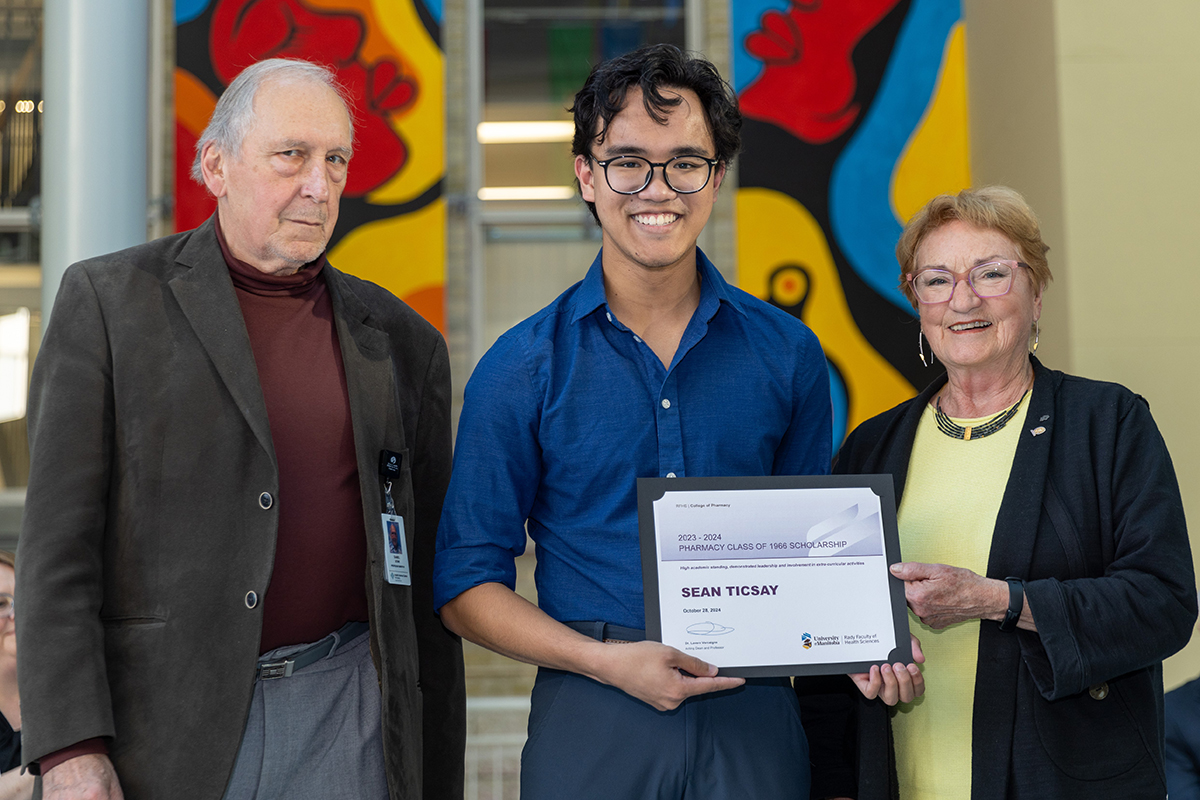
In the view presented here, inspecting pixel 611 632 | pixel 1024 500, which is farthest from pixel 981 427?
pixel 611 632

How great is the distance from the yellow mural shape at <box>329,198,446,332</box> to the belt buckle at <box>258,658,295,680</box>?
11.0 ft

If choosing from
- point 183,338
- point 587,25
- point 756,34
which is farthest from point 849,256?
point 183,338

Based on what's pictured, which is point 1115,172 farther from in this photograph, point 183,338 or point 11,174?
point 11,174

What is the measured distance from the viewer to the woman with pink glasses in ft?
5.65

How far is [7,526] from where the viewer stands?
5090mm

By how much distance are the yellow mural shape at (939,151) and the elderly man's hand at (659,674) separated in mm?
3937

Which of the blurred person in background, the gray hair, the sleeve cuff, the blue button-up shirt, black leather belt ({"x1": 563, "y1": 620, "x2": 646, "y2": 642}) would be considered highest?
the gray hair

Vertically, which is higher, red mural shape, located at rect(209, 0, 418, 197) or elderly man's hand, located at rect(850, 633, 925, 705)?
red mural shape, located at rect(209, 0, 418, 197)

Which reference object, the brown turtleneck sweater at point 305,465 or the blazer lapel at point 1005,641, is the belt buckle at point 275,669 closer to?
the brown turtleneck sweater at point 305,465

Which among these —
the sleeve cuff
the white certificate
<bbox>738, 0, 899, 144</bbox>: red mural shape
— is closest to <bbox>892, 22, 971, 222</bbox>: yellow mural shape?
<bbox>738, 0, 899, 144</bbox>: red mural shape

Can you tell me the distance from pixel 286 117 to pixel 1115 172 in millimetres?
3257

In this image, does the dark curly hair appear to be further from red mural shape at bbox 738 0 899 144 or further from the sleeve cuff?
red mural shape at bbox 738 0 899 144

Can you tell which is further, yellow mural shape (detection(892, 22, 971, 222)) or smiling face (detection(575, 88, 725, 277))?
yellow mural shape (detection(892, 22, 971, 222))

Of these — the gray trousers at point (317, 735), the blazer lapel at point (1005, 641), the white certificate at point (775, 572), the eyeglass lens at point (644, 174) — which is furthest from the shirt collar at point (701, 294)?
the gray trousers at point (317, 735)
